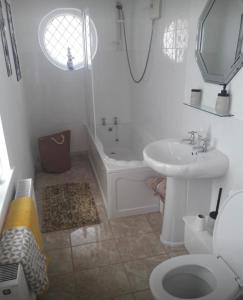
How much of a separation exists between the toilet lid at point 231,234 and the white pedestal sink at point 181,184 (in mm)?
357

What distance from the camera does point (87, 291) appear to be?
1.78m

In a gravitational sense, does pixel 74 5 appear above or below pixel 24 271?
above

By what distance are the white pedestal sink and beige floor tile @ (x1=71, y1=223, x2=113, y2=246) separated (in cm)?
52

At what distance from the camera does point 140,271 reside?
1.94m

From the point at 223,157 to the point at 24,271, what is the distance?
55.9 inches

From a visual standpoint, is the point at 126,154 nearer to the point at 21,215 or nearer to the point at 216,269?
the point at 21,215

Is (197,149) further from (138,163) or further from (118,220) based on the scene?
(118,220)

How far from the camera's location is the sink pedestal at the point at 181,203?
1996 millimetres

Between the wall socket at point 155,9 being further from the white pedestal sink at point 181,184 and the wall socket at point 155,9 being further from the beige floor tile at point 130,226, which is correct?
the beige floor tile at point 130,226

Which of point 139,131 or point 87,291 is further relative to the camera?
point 139,131

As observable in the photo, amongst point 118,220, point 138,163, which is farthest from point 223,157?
point 118,220

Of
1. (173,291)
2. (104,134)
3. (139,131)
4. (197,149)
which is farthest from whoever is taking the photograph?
(104,134)

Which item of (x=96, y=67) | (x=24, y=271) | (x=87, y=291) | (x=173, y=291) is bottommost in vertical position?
(x=87, y=291)

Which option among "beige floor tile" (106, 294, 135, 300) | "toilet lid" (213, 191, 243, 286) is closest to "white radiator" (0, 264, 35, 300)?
"beige floor tile" (106, 294, 135, 300)
